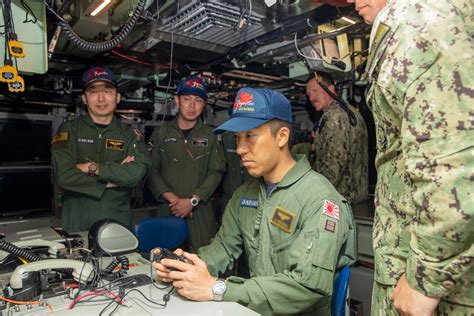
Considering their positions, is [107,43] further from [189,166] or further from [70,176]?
[189,166]

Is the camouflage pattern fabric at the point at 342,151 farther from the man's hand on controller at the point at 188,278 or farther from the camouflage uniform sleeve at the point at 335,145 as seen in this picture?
the man's hand on controller at the point at 188,278

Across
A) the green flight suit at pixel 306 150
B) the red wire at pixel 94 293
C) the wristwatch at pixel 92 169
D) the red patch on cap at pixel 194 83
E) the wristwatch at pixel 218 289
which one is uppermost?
the red patch on cap at pixel 194 83

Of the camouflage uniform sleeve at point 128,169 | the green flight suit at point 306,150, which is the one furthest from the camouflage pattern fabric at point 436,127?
the green flight suit at point 306,150

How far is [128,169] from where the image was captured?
2.55m

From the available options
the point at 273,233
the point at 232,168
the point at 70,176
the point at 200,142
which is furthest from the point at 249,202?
the point at 232,168

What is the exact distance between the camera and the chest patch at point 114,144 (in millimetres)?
2688

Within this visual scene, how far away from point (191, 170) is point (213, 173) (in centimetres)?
20

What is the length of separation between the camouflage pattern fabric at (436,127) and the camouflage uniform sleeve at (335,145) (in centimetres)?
209

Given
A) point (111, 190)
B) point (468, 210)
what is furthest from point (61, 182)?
point (468, 210)

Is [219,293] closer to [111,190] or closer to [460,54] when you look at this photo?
[460,54]

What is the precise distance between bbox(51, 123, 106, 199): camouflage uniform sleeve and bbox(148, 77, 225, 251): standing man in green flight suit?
69 cm

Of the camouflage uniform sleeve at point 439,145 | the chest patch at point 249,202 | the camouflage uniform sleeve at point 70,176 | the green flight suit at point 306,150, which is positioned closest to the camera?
the camouflage uniform sleeve at point 439,145

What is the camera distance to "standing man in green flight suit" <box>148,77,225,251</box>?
3096mm

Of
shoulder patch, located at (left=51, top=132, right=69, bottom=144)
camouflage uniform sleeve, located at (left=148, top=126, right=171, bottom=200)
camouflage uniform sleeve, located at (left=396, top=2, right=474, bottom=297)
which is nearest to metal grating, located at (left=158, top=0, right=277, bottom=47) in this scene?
shoulder patch, located at (left=51, top=132, right=69, bottom=144)
